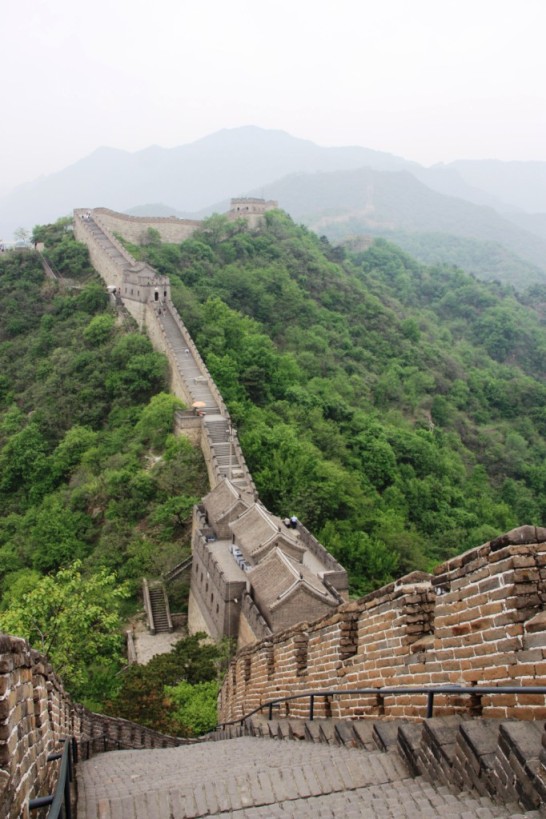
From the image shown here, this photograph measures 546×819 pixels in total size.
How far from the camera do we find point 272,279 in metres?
59.2

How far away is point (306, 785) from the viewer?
21.6ft

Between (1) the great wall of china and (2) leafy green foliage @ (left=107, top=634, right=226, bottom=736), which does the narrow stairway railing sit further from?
(1) the great wall of china

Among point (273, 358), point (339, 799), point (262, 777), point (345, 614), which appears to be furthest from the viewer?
point (273, 358)

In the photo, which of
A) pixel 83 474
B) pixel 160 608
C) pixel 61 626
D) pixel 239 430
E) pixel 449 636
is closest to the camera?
pixel 449 636

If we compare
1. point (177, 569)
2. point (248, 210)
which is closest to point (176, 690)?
point (177, 569)

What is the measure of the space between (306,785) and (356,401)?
142 ft

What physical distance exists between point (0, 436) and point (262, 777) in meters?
39.1

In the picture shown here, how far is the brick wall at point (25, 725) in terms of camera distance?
4.57m

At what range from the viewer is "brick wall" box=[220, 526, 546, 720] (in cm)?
533

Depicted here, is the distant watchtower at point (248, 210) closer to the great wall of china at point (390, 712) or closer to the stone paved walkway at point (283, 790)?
the great wall of china at point (390, 712)

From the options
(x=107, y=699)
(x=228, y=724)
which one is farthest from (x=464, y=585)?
(x=107, y=699)

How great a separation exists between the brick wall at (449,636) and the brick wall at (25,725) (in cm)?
348

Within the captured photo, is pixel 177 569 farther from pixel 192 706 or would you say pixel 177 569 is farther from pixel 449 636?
pixel 449 636

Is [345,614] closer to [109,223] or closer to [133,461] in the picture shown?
[133,461]
